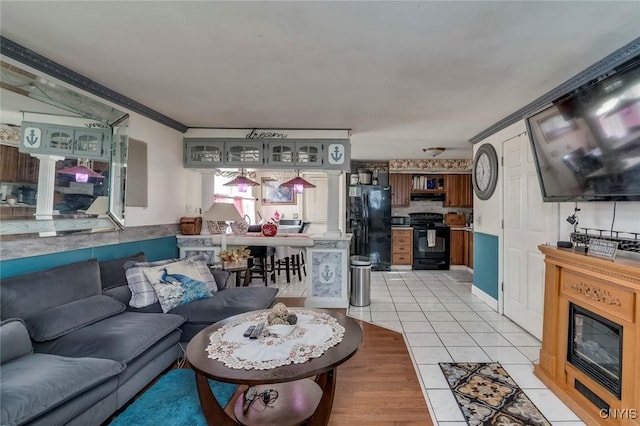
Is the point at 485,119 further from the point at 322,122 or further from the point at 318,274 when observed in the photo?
the point at 318,274

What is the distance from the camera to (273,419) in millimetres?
1699

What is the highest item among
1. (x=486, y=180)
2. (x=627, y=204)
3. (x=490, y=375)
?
(x=486, y=180)

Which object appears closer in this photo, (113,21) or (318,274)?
(113,21)

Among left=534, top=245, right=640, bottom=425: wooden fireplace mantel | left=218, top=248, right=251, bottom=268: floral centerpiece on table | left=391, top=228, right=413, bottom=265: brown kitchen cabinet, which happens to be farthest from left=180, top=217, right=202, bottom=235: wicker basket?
left=391, top=228, right=413, bottom=265: brown kitchen cabinet

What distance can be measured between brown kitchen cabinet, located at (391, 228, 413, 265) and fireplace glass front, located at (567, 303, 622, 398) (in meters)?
4.27

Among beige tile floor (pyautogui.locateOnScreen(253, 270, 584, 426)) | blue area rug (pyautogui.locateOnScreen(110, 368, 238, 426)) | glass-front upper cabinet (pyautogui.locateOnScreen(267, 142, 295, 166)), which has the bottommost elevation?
blue area rug (pyautogui.locateOnScreen(110, 368, 238, 426))

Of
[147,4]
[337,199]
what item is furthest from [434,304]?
[147,4]

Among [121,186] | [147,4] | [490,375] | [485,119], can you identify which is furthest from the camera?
[485,119]

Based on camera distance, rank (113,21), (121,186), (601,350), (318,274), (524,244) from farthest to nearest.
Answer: (318,274)
(524,244)
(121,186)
(601,350)
(113,21)

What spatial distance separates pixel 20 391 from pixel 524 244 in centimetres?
408

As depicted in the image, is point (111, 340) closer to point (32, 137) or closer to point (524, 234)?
point (32, 137)

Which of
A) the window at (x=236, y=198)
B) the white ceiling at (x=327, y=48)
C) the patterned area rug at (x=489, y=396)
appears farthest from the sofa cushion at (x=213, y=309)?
the window at (x=236, y=198)

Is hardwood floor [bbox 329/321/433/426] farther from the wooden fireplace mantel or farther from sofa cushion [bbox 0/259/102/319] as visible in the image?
sofa cushion [bbox 0/259/102/319]

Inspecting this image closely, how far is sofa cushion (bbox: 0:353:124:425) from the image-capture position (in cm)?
131
